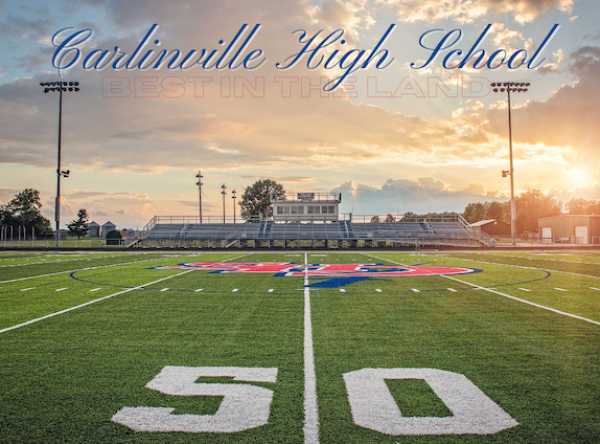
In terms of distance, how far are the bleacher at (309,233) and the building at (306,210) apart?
2096mm

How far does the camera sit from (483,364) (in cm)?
527

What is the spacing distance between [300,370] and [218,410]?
1.29 meters

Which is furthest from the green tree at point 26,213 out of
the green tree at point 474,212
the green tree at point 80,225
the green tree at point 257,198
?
the green tree at point 474,212

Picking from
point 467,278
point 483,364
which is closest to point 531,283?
point 467,278

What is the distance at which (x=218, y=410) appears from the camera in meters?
3.97

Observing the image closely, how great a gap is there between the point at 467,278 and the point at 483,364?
10407 mm

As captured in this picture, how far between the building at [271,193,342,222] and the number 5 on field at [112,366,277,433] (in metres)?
53.2

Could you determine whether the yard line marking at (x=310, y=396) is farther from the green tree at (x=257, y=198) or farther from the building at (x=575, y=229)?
the green tree at (x=257, y=198)

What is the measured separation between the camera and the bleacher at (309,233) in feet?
161

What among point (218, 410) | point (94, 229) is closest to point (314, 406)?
point (218, 410)

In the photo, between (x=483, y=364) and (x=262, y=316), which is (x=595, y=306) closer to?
(x=483, y=364)

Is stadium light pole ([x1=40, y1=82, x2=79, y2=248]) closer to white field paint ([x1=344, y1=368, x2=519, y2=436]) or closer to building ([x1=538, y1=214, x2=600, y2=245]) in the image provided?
white field paint ([x1=344, y1=368, x2=519, y2=436])

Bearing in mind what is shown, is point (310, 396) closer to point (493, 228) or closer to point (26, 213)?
point (493, 228)

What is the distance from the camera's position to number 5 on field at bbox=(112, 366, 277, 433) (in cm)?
366
